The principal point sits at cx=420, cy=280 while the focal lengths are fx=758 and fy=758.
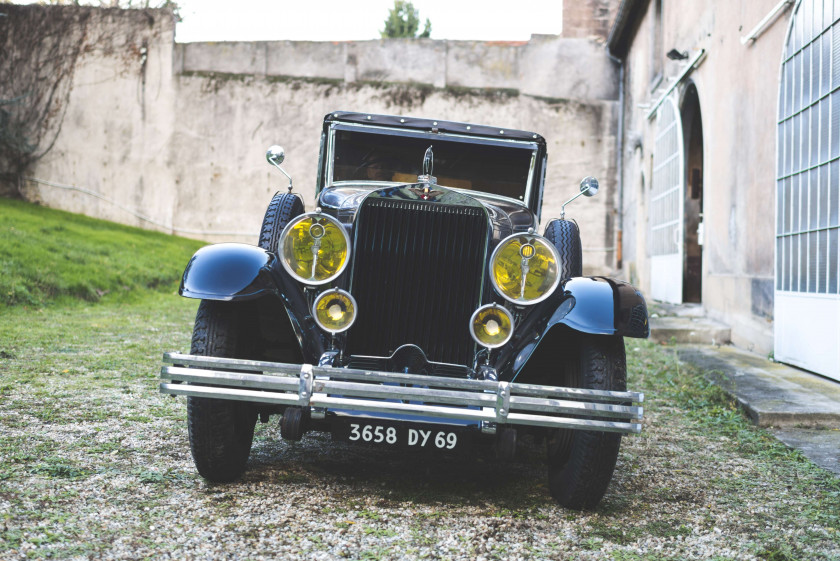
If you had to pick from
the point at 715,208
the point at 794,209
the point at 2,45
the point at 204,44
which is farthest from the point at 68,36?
the point at 794,209

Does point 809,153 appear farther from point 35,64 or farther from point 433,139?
point 35,64

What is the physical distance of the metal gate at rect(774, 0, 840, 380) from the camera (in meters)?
5.40

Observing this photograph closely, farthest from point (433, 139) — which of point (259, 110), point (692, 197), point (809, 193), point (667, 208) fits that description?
point (259, 110)

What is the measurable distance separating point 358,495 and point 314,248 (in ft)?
3.25

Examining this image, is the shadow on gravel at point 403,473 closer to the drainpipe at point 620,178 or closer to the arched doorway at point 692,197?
the arched doorway at point 692,197

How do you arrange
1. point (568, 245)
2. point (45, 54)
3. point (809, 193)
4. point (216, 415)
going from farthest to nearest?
point (45, 54)
point (809, 193)
point (568, 245)
point (216, 415)

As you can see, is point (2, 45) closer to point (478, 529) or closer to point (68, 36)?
point (68, 36)

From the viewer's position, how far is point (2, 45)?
1655 centimetres

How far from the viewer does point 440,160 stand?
13.5ft

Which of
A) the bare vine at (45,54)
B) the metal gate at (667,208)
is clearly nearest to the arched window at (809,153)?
the metal gate at (667,208)

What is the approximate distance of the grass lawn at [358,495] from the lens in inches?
97.7

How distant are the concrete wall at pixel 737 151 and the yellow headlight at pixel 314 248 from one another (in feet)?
16.6

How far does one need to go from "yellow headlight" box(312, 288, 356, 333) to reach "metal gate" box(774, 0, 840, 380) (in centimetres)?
390

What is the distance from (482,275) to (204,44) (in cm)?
1510
